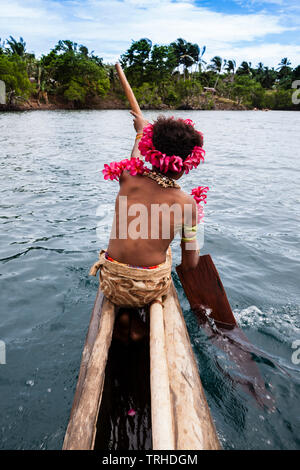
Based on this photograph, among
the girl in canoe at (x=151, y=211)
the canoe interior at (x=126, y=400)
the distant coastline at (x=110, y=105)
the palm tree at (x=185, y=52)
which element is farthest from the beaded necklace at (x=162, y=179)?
the palm tree at (x=185, y=52)

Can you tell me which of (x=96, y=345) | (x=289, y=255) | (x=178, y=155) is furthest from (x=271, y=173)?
(x=96, y=345)

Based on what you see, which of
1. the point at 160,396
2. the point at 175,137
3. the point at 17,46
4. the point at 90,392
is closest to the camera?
the point at 160,396

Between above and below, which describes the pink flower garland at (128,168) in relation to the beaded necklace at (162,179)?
above

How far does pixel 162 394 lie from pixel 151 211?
1.15 metres

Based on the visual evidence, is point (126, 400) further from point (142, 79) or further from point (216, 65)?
point (216, 65)

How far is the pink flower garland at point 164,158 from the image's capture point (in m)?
2.27

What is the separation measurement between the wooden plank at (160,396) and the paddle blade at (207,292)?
1.05 metres

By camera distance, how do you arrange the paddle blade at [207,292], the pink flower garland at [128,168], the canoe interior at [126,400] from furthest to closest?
the paddle blade at [207,292] < the pink flower garland at [128,168] < the canoe interior at [126,400]

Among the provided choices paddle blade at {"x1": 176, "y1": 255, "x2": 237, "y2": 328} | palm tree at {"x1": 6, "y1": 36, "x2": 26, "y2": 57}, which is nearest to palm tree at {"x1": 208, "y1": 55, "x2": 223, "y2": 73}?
palm tree at {"x1": 6, "y1": 36, "x2": 26, "y2": 57}

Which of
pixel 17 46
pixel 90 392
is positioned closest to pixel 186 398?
pixel 90 392

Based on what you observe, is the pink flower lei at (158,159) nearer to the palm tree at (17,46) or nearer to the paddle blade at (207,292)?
the paddle blade at (207,292)

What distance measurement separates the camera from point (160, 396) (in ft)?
5.39

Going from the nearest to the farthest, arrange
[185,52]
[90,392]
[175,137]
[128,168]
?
[90,392]
[175,137]
[128,168]
[185,52]
